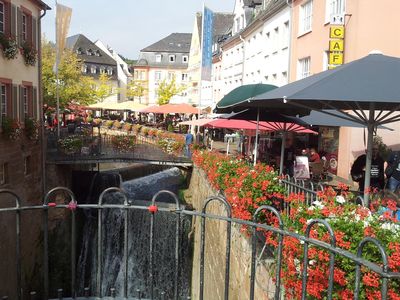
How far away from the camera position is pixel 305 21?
21.1 m

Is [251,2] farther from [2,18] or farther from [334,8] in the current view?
[2,18]

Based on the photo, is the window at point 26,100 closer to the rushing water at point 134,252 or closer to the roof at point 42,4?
the roof at point 42,4

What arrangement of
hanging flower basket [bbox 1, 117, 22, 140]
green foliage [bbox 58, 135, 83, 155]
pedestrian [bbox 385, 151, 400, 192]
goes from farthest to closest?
green foliage [bbox 58, 135, 83, 155], hanging flower basket [bbox 1, 117, 22, 140], pedestrian [bbox 385, 151, 400, 192]

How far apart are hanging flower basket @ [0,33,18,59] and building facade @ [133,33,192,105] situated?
5902 cm

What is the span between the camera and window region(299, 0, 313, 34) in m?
20.4

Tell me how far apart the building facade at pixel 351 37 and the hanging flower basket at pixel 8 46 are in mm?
10892

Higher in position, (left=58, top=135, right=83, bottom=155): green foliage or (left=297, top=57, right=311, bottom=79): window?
(left=297, top=57, right=311, bottom=79): window

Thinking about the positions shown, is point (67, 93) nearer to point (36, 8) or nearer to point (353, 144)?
point (36, 8)

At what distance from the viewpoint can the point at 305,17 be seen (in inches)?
832

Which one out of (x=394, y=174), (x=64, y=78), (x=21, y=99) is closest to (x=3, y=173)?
(x=21, y=99)

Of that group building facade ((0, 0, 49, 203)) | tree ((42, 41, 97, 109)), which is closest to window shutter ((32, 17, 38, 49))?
building facade ((0, 0, 49, 203))

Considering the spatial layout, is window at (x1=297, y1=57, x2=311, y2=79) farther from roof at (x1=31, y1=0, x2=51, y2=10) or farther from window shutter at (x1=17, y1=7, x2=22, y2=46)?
window shutter at (x1=17, y1=7, x2=22, y2=46)

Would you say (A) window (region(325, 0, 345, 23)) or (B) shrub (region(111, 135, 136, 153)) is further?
(B) shrub (region(111, 135, 136, 153))

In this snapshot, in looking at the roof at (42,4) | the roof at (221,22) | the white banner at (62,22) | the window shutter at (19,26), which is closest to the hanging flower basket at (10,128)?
the window shutter at (19,26)
